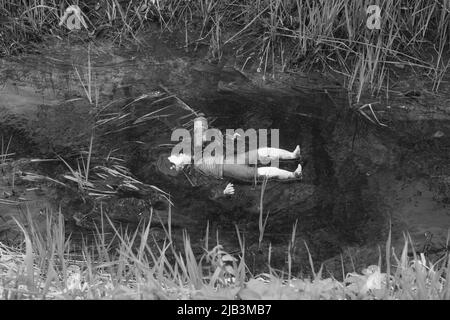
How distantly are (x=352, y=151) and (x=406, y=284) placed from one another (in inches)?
58.2

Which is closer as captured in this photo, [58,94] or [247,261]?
[247,261]

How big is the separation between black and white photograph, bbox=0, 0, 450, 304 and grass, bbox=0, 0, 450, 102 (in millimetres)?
12

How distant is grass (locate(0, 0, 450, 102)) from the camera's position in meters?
4.05

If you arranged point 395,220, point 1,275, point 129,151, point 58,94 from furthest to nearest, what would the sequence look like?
point 58,94, point 129,151, point 395,220, point 1,275

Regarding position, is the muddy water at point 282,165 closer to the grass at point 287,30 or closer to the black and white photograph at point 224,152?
the black and white photograph at point 224,152

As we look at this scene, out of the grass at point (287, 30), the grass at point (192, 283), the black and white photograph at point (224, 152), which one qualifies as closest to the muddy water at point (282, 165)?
the black and white photograph at point (224, 152)

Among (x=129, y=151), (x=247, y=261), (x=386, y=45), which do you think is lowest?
(x=247, y=261)

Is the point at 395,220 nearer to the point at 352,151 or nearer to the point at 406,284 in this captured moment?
the point at 352,151

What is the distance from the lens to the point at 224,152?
3465mm

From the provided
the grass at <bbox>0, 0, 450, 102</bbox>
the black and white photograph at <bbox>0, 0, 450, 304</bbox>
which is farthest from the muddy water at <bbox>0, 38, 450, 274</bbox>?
the grass at <bbox>0, 0, 450, 102</bbox>

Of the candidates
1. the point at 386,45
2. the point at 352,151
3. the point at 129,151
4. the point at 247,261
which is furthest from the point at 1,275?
the point at 386,45

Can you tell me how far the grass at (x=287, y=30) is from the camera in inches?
160

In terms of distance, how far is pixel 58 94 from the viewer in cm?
400

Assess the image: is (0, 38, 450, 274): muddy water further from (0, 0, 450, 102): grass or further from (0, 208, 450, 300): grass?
(0, 208, 450, 300): grass
